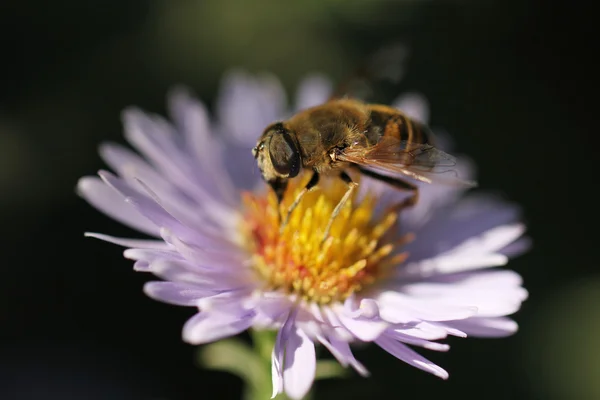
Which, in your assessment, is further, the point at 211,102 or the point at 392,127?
the point at 211,102

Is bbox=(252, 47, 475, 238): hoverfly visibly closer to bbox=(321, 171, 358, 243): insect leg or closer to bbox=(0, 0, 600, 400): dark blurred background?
bbox=(321, 171, 358, 243): insect leg

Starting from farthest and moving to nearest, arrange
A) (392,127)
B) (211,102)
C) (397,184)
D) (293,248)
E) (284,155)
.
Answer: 1. (211,102)
2. (397,184)
3. (293,248)
4. (392,127)
5. (284,155)

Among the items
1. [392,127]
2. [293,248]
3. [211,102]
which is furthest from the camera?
[211,102]

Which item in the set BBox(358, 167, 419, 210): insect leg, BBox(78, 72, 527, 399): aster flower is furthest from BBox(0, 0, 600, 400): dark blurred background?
BBox(358, 167, 419, 210): insect leg

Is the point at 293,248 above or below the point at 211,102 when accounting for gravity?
below

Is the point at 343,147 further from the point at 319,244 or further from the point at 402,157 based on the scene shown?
the point at 319,244

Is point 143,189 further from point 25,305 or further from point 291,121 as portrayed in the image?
point 25,305

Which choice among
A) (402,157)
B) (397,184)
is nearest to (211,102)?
(397,184)

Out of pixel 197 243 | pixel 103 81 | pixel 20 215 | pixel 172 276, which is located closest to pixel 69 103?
pixel 103 81
